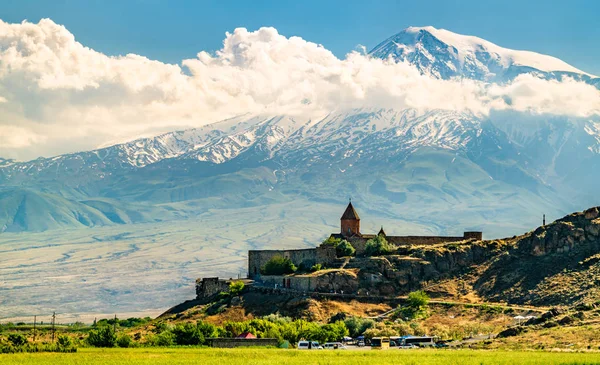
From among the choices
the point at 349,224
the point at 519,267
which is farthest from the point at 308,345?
the point at 349,224

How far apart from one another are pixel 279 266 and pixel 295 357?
51.1 meters

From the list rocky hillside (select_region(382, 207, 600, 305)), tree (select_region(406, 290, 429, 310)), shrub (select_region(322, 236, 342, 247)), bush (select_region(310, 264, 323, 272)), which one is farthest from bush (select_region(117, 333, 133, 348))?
shrub (select_region(322, 236, 342, 247))

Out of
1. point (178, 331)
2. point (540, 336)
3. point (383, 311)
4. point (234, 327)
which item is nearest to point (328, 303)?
point (383, 311)

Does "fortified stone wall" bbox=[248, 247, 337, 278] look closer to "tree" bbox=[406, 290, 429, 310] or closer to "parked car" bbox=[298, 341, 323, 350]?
"tree" bbox=[406, 290, 429, 310]

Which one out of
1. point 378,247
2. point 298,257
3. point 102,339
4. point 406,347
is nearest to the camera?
point 406,347

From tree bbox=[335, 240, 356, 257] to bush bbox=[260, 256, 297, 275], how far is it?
18.8ft

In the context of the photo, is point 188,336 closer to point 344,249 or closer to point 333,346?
point 333,346

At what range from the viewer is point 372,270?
373 ft

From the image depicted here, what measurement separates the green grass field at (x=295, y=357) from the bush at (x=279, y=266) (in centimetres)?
4269

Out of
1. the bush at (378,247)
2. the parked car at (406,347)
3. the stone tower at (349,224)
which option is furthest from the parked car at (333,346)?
the stone tower at (349,224)

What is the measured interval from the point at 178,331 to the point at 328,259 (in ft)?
106

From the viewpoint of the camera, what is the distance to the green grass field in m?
65.7

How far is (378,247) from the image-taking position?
392 ft

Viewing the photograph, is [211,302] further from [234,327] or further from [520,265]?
[520,265]
